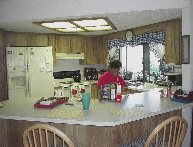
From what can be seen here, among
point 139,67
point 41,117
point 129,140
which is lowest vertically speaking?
point 129,140

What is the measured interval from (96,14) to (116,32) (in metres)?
3.08

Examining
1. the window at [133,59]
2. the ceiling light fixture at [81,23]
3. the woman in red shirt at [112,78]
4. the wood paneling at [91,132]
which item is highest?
the ceiling light fixture at [81,23]

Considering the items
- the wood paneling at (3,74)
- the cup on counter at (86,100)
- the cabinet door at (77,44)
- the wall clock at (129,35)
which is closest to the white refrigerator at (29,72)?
the wood paneling at (3,74)

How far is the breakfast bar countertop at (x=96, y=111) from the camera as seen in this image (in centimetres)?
224

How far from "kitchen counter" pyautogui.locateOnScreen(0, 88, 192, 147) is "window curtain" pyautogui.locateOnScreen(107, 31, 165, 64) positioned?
2.49 meters

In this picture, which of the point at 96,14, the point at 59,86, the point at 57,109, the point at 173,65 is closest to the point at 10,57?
the point at 59,86

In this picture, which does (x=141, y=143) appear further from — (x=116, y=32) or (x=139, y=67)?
(x=116, y=32)

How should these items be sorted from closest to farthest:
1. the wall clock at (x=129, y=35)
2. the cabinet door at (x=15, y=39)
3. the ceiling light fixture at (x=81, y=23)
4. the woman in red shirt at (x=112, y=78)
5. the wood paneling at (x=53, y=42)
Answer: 1. the ceiling light fixture at (x=81, y=23)
2. the woman in red shirt at (x=112, y=78)
3. the cabinet door at (x=15, y=39)
4. the wall clock at (x=129, y=35)
5. the wood paneling at (x=53, y=42)

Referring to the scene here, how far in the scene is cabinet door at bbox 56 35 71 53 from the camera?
254 inches

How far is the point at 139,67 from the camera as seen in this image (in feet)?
20.1

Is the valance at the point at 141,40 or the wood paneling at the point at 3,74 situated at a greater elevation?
the valance at the point at 141,40

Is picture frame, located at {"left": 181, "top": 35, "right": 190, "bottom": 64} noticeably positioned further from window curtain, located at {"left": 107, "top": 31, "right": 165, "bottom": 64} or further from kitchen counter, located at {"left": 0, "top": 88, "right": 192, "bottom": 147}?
window curtain, located at {"left": 107, "top": 31, "right": 165, "bottom": 64}

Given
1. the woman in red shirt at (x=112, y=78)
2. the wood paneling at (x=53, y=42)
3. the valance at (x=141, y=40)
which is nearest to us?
the woman in red shirt at (x=112, y=78)

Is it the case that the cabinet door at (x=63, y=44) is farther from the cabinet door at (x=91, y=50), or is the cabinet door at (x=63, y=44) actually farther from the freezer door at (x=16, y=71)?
the freezer door at (x=16, y=71)
